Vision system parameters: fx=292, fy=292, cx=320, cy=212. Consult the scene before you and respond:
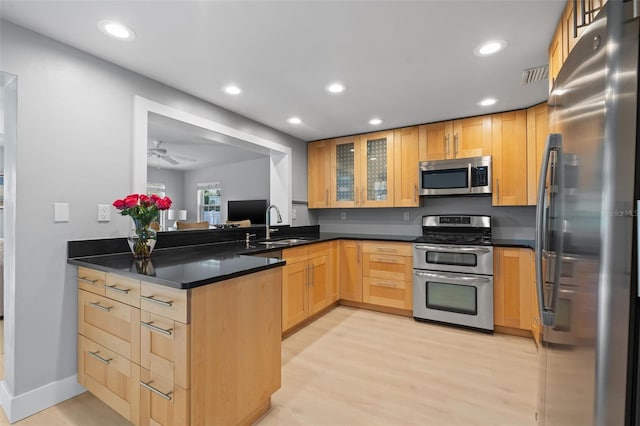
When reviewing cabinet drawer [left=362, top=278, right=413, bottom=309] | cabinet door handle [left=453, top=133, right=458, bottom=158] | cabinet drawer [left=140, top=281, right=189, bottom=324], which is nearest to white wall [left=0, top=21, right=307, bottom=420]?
cabinet drawer [left=140, top=281, right=189, bottom=324]

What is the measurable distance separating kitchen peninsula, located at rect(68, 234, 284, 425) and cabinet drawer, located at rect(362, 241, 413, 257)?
2.01 metres

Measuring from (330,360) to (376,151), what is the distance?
8.75ft

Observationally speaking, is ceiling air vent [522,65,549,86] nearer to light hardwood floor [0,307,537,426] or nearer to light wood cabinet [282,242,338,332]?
light hardwood floor [0,307,537,426]

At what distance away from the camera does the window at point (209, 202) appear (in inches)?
291

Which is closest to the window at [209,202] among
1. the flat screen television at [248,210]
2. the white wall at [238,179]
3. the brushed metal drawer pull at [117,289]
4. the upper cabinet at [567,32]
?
the white wall at [238,179]

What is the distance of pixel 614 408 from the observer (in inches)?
27.3

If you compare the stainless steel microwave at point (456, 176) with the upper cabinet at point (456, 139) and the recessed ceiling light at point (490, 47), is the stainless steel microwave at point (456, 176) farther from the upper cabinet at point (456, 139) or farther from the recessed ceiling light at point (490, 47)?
the recessed ceiling light at point (490, 47)

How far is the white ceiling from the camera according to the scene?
63.2 inches

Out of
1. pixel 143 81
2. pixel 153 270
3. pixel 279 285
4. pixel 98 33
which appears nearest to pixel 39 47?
pixel 98 33

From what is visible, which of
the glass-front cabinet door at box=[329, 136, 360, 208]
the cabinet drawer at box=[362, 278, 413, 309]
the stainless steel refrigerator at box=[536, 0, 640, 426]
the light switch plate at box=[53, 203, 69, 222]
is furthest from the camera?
the glass-front cabinet door at box=[329, 136, 360, 208]

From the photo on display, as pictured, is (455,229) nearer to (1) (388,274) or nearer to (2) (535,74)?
(1) (388,274)

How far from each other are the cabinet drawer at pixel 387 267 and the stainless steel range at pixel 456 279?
0.41 feet

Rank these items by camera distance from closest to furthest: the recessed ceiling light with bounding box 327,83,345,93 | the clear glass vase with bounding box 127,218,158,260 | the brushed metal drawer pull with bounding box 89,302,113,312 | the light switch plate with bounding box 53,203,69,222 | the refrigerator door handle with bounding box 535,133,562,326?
the refrigerator door handle with bounding box 535,133,562,326 < the brushed metal drawer pull with bounding box 89,302,113,312 < the light switch plate with bounding box 53,203,69,222 < the clear glass vase with bounding box 127,218,158,260 < the recessed ceiling light with bounding box 327,83,345,93

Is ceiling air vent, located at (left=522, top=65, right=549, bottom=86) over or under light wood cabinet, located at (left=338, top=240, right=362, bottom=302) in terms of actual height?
over
